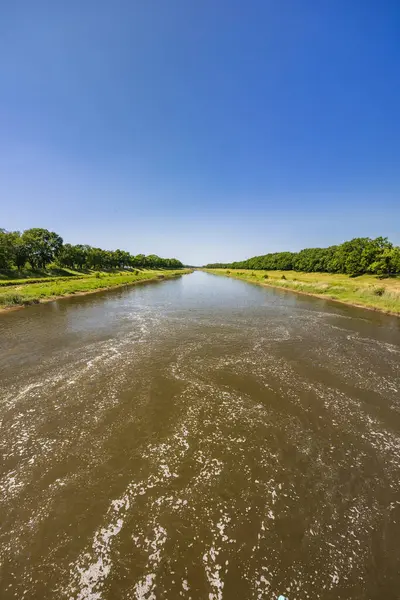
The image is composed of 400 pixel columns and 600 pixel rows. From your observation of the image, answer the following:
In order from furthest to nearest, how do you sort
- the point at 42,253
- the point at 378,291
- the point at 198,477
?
the point at 42,253, the point at 378,291, the point at 198,477

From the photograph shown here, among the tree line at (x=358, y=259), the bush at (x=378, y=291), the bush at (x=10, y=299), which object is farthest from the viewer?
the tree line at (x=358, y=259)

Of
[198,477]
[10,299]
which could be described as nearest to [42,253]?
[10,299]

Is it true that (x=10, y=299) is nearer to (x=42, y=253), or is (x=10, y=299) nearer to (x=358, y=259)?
(x=42, y=253)

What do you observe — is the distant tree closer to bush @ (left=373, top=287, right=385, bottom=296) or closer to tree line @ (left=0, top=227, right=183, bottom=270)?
tree line @ (left=0, top=227, right=183, bottom=270)

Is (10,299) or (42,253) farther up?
(42,253)

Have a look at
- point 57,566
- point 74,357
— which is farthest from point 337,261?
point 57,566

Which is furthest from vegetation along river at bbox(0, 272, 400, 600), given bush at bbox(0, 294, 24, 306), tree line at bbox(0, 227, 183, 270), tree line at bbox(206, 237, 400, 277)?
tree line at bbox(0, 227, 183, 270)

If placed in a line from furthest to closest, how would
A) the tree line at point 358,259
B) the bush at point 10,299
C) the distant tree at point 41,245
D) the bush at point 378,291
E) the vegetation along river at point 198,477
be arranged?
the distant tree at point 41,245
the tree line at point 358,259
the bush at point 378,291
the bush at point 10,299
the vegetation along river at point 198,477

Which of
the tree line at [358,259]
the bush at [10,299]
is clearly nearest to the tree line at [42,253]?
the bush at [10,299]

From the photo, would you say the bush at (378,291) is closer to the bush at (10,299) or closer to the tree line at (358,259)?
the tree line at (358,259)

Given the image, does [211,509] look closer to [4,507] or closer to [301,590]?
[301,590]
